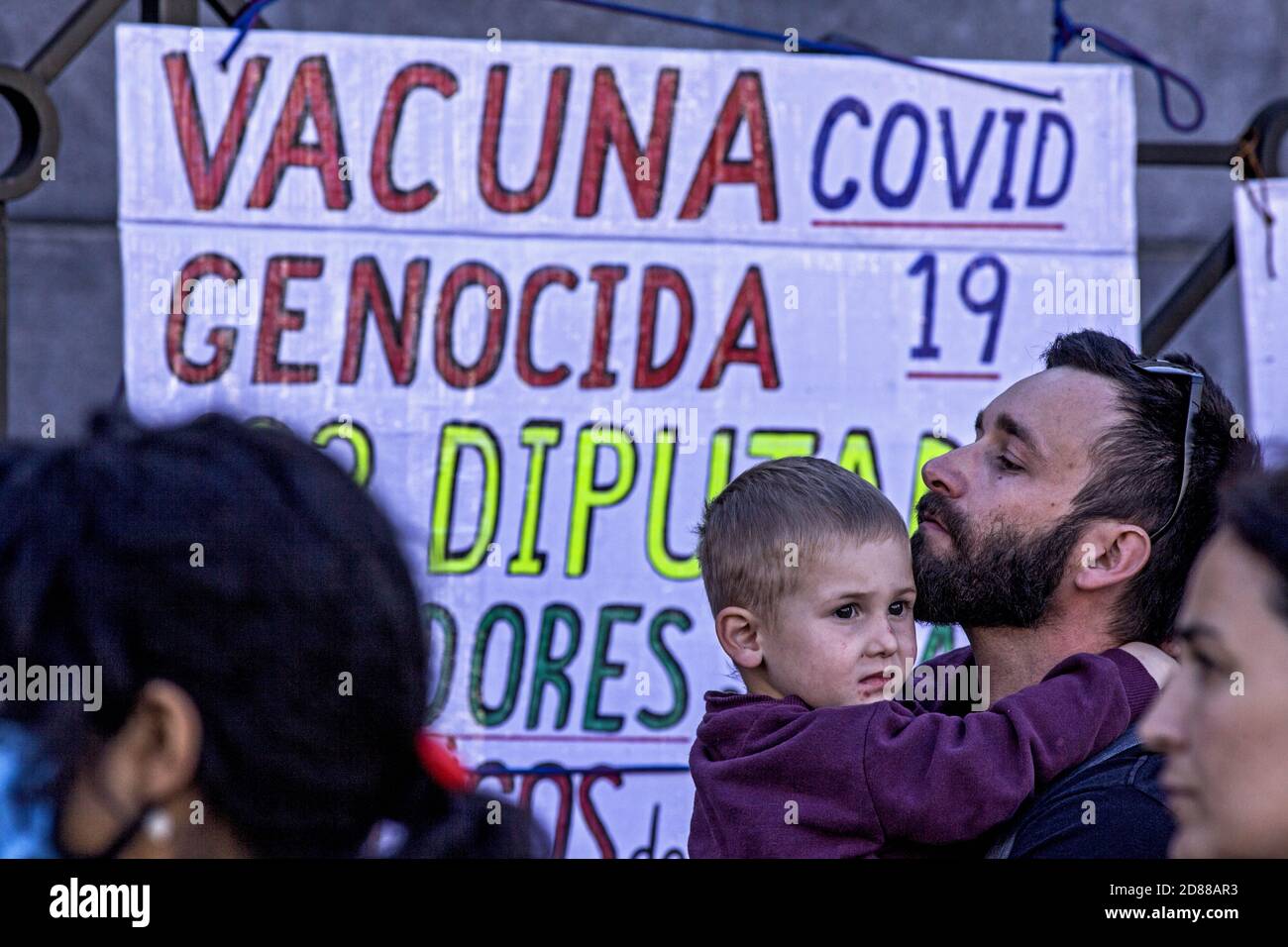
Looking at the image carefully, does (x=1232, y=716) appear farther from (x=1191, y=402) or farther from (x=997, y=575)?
(x=1191, y=402)

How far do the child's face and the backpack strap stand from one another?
1.00 feet

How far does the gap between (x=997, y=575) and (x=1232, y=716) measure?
95 cm

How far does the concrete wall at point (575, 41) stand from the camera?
427 centimetres

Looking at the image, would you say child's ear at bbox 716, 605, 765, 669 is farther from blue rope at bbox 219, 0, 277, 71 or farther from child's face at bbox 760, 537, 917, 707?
blue rope at bbox 219, 0, 277, 71

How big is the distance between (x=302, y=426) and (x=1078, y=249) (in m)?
1.82

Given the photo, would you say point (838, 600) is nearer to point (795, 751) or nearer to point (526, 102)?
point (795, 751)

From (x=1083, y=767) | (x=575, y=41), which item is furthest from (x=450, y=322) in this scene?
(x=1083, y=767)

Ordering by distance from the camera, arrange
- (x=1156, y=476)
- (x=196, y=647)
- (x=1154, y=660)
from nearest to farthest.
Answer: (x=196, y=647)
(x=1154, y=660)
(x=1156, y=476)

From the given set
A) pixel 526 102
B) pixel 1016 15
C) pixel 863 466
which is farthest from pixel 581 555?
pixel 1016 15

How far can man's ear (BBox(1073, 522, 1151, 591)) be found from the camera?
84.4 inches

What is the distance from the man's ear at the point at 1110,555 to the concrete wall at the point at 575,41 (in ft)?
7.36

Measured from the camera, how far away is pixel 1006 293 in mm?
3572

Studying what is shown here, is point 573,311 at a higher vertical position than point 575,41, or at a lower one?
lower

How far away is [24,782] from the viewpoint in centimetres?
109
